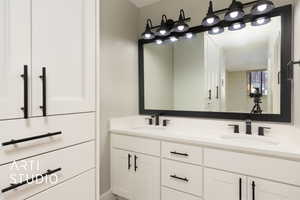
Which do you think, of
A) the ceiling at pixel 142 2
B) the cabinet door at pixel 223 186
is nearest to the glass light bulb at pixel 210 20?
the ceiling at pixel 142 2

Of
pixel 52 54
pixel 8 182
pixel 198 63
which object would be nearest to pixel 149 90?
pixel 198 63

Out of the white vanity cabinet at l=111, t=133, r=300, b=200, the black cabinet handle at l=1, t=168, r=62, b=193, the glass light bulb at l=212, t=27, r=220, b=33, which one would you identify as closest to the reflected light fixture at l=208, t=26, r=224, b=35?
the glass light bulb at l=212, t=27, r=220, b=33

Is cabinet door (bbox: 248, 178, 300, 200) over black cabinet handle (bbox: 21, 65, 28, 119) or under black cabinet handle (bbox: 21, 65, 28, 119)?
under

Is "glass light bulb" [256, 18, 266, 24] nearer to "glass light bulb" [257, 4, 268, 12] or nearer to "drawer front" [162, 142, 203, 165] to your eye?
"glass light bulb" [257, 4, 268, 12]

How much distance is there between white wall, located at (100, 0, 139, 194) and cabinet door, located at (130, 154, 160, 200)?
15.2 inches

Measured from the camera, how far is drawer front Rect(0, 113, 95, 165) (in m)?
0.71

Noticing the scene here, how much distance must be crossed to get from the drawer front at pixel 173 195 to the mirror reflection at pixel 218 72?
878 millimetres

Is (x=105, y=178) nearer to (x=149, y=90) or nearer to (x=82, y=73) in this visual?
(x=149, y=90)

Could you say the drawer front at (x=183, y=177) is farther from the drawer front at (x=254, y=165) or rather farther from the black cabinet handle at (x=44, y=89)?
the black cabinet handle at (x=44, y=89)

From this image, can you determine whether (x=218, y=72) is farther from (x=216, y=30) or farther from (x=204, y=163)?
(x=204, y=163)

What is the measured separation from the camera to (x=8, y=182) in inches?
28.5

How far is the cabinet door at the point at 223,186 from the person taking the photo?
128 cm

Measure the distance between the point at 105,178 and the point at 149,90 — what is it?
1.17m

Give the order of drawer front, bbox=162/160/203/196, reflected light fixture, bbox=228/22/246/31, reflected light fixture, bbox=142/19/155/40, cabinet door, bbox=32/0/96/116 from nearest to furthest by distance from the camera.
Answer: cabinet door, bbox=32/0/96/116 < drawer front, bbox=162/160/203/196 < reflected light fixture, bbox=228/22/246/31 < reflected light fixture, bbox=142/19/155/40
